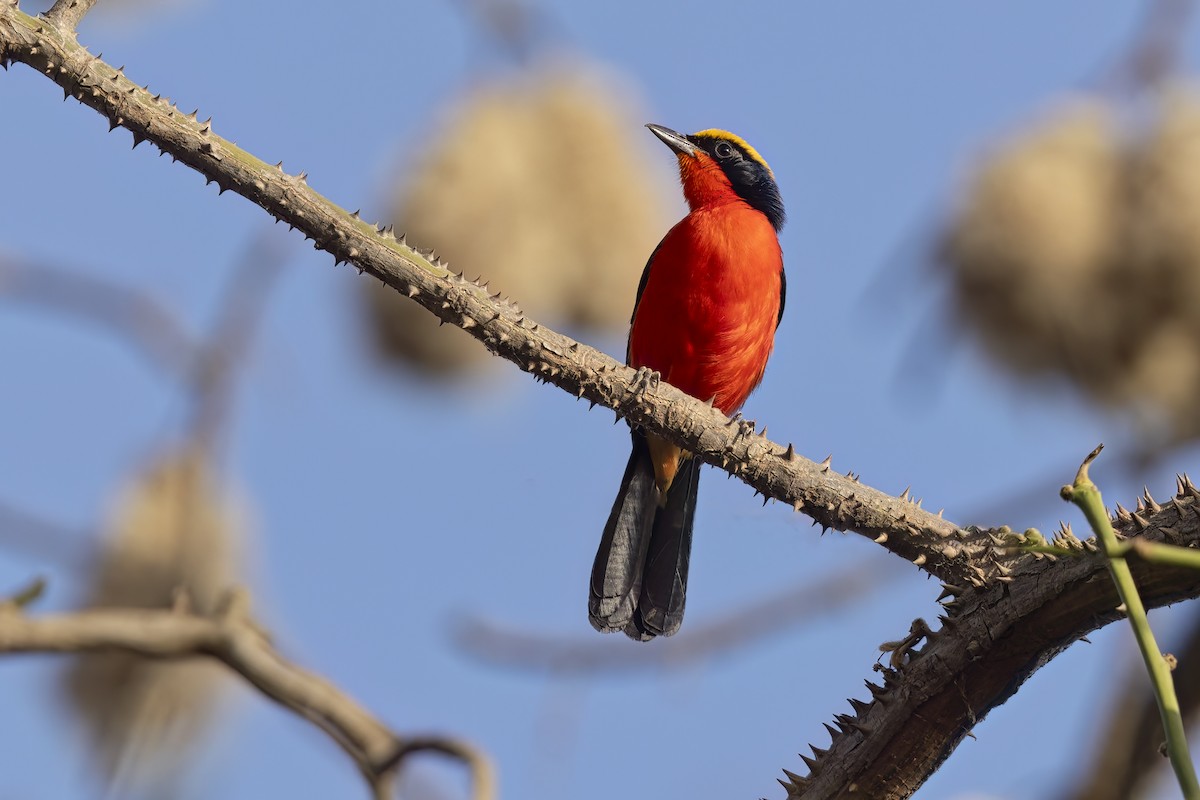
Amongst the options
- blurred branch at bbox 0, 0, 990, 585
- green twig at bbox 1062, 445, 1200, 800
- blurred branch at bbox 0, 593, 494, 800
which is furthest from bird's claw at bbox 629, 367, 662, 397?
blurred branch at bbox 0, 593, 494, 800

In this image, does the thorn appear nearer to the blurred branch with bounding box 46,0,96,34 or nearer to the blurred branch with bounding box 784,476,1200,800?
the blurred branch with bounding box 784,476,1200,800

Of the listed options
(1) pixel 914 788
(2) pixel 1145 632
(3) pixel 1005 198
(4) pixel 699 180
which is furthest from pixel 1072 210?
(2) pixel 1145 632

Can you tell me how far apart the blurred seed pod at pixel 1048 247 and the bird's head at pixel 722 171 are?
5.85ft

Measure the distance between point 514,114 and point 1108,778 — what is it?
18.7 ft

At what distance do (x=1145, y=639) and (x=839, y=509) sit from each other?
46.6 inches

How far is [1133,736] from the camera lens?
3.49m

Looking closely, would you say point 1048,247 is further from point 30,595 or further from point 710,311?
point 30,595

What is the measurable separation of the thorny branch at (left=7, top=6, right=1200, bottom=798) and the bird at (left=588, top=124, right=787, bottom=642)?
1739 millimetres

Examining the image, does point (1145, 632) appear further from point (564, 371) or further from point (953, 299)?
point (953, 299)

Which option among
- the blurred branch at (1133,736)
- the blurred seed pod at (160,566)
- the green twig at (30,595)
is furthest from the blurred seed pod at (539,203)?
the green twig at (30,595)

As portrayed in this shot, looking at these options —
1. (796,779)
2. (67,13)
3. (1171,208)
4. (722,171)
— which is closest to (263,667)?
(796,779)

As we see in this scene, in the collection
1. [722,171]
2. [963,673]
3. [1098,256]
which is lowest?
[963,673]

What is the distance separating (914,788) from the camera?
6.52 ft

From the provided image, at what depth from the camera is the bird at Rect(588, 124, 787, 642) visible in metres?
4.43
